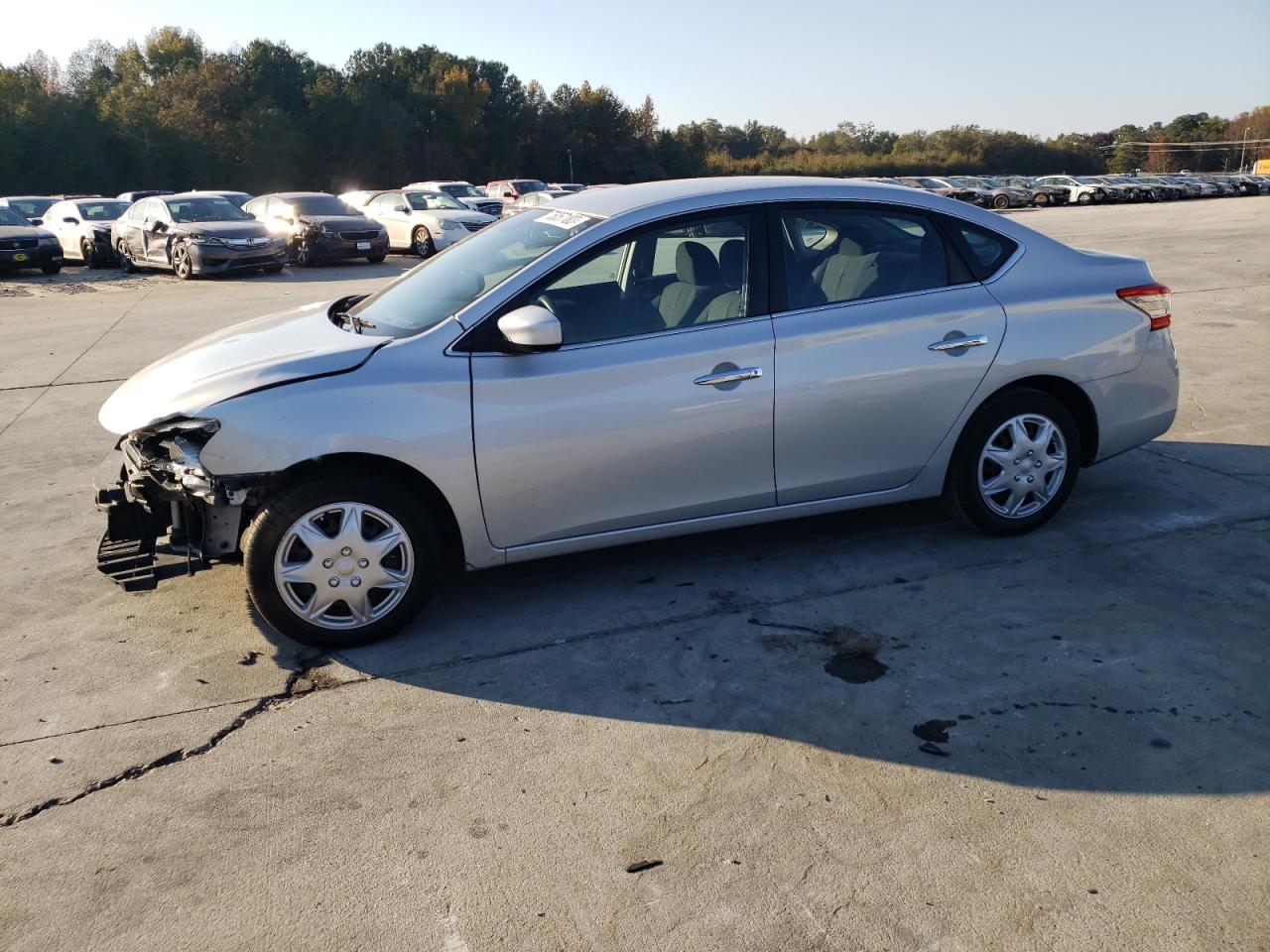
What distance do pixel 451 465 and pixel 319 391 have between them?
0.57m

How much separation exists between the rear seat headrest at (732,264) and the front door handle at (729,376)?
40 centimetres

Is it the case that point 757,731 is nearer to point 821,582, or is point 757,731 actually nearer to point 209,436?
point 821,582

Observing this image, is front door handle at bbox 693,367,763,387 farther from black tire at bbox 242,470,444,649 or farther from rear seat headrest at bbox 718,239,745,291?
black tire at bbox 242,470,444,649

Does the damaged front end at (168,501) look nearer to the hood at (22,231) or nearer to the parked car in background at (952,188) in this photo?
the hood at (22,231)

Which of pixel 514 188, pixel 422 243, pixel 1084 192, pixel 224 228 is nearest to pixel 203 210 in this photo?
pixel 224 228

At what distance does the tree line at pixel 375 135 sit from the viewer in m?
53.1

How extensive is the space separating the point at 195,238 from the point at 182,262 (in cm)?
66

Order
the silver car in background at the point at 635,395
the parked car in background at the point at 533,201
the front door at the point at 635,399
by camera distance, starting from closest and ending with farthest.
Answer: the silver car in background at the point at 635,395, the front door at the point at 635,399, the parked car in background at the point at 533,201

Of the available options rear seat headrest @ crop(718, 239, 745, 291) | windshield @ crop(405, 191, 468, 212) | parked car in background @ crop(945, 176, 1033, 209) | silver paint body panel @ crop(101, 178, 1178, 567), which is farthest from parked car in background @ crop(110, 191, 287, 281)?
parked car in background @ crop(945, 176, 1033, 209)

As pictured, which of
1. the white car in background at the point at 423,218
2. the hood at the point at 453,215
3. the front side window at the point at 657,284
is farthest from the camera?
the hood at the point at 453,215

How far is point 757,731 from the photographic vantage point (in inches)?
136

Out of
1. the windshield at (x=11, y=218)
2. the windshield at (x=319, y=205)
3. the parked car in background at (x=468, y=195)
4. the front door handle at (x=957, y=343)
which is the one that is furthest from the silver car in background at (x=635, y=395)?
the parked car in background at (x=468, y=195)

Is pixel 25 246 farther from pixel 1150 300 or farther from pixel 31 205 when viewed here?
pixel 1150 300

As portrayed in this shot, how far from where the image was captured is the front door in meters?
4.12
